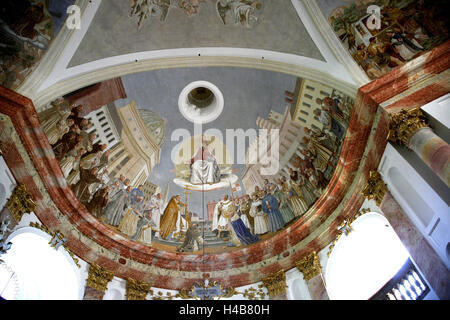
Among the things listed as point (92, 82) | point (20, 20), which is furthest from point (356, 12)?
point (20, 20)

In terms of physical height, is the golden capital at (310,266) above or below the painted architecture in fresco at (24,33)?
below

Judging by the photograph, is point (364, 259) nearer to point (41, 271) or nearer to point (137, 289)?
point (137, 289)

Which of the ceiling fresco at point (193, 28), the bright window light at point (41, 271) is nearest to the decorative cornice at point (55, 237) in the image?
the bright window light at point (41, 271)

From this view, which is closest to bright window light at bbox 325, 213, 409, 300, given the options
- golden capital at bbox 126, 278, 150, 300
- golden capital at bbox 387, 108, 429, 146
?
golden capital at bbox 387, 108, 429, 146

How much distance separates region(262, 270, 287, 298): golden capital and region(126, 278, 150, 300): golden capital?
373cm

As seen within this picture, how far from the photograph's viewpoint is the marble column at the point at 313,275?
9.34 m

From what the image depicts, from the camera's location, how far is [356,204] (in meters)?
9.70

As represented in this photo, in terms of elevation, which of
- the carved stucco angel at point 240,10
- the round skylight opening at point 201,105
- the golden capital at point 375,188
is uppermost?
the round skylight opening at point 201,105

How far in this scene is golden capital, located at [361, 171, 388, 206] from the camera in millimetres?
8547

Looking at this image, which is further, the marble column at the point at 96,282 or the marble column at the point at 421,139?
the marble column at the point at 96,282

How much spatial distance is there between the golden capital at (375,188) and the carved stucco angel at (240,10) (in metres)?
5.54

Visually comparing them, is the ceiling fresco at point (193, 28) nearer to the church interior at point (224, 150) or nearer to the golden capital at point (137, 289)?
the church interior at point (224, 150)

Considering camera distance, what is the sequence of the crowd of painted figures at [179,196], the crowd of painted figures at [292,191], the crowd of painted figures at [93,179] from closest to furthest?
the crowd of painted figures at [93,179]
the crowd of painted figures at [179,196]
the crowd of painted figures at [292,191]
